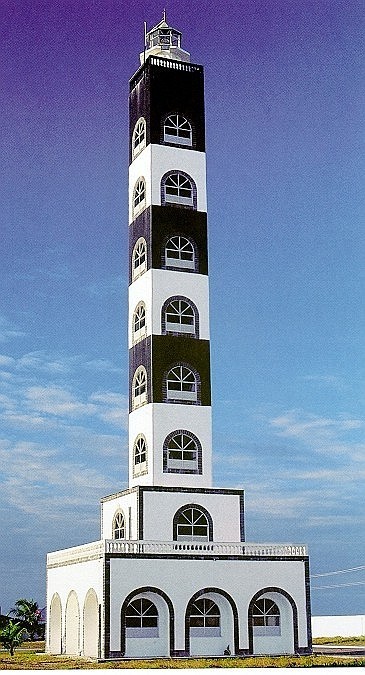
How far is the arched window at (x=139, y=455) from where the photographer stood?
30.2 metres

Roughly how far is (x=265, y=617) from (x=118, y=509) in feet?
17.7

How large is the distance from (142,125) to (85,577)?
A: 14.3m

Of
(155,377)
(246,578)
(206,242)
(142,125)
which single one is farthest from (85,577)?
(142,125)

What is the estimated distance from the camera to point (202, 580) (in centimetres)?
2727

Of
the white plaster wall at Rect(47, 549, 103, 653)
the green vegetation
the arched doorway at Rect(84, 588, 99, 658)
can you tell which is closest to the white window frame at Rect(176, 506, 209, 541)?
the white plaster wall at Rect(47, 549, 103, 653)

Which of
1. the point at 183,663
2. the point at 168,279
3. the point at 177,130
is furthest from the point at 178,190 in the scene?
the point at 183,663

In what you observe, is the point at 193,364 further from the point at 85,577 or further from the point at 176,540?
the point at 85,577

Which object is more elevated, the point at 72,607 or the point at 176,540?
the point at 176,540

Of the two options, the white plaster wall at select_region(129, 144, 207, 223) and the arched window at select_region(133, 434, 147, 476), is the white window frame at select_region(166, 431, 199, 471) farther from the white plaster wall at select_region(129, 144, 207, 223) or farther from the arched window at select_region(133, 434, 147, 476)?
the white plaster wall at select_region(129, 144, 207, 223)

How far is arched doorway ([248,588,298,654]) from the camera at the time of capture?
27719mm

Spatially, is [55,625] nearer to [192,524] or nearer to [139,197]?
[192,524]

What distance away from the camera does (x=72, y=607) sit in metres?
29.2

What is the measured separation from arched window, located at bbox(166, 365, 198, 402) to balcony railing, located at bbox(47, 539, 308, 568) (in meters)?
4.68

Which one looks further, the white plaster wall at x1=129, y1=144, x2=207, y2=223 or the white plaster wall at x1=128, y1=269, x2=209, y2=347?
the white plaster wall at x1=129, y1=144, x2=207, y2=223
